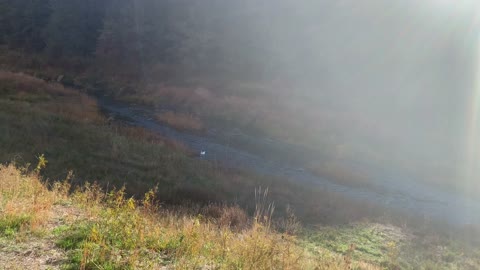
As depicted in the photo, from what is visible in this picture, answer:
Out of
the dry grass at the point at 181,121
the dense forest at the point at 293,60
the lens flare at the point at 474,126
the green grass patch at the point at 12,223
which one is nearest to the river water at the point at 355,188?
the dry grass at the point at 181,121

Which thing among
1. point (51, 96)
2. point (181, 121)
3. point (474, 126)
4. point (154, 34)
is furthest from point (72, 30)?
point (474, 126)

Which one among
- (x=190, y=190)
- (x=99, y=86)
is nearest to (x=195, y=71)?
(x=99, y=86)

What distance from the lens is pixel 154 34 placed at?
5953 cm

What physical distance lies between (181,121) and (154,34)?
34415 millimetres

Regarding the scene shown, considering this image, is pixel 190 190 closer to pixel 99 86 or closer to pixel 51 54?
pixel 99 86

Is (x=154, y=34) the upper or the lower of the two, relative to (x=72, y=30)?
upper

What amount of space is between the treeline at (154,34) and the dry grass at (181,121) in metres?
20.8

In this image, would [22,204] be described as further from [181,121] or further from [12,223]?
[181,121]

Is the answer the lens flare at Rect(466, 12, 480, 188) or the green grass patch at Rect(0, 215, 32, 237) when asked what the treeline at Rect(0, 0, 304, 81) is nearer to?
the lens flare at Rect(466, 12, 480, 188)

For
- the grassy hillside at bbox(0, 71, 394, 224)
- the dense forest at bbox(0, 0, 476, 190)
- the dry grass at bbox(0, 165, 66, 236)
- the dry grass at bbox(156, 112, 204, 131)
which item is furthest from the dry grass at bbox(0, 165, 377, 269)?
the dry grass at bbox(156, 112, 204, 131)

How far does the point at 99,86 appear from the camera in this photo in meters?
44.7

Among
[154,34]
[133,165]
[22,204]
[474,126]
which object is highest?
[154,34]

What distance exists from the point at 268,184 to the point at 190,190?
4.68 m

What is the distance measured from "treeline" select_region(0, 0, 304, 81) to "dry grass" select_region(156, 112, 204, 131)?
2077 cm
